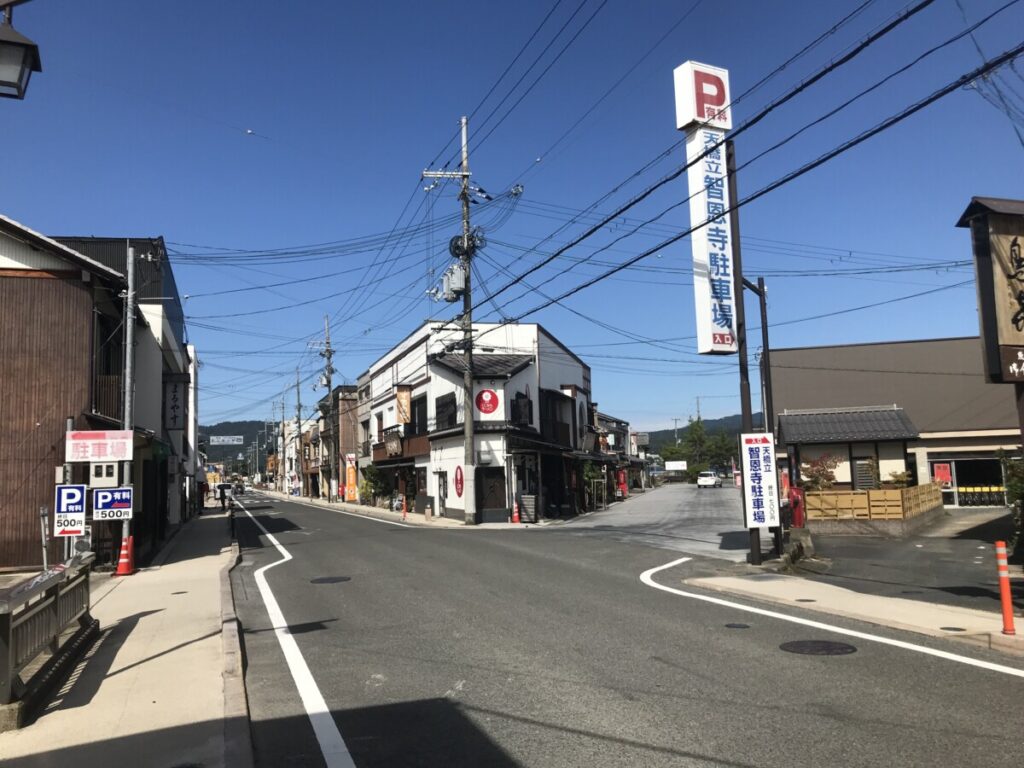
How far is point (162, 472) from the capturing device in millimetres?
29562

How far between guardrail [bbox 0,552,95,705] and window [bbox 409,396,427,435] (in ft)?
107

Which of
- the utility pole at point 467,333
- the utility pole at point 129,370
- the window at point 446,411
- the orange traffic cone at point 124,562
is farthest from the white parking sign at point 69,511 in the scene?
the window at point 446,411

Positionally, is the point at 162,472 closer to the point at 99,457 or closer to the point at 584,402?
the point at 99,457

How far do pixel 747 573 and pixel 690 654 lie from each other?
7448 millimetres

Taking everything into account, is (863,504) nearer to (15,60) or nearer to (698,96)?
(698,96)

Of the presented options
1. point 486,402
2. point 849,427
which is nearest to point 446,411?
point 486,402

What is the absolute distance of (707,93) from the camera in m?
16.4

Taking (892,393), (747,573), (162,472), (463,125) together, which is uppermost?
(463,125)

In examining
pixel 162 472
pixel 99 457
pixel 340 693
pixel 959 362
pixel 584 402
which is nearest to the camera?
pixel 340 693

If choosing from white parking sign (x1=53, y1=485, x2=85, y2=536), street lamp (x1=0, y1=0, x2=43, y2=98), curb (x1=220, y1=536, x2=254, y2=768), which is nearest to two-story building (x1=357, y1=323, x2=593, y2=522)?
white parking sign (x1=53, y1=485, x2=85, y2=536)

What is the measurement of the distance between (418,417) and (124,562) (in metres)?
26.4

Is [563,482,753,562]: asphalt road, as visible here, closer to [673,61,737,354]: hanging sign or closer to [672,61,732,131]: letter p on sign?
[673,61,737,354]: hanging sign

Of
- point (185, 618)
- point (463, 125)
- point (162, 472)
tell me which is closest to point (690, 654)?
point (185, 618)

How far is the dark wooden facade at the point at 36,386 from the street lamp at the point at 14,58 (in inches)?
542
